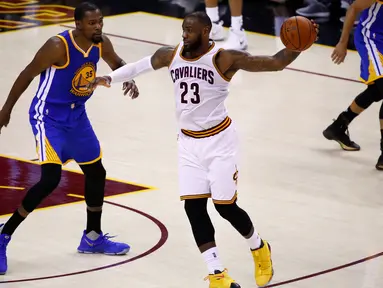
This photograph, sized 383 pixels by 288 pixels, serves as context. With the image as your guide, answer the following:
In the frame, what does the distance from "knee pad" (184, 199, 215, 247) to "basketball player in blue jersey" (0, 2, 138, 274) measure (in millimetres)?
862

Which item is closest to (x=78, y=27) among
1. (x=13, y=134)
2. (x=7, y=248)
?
(x=7, y=248)

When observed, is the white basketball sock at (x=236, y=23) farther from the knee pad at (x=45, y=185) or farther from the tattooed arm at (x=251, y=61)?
the tattooed arm at (x=251, y=61)

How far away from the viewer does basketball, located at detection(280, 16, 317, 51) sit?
19.3ft

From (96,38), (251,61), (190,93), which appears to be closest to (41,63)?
(96,38)

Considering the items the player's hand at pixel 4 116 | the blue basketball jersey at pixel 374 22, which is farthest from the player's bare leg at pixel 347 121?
the player's hand at pixel 4 116

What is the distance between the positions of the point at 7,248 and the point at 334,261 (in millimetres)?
2137

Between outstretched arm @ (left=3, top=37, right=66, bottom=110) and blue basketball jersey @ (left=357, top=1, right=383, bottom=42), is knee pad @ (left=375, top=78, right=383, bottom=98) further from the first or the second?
outstretched arm @ (left=3, top=37, right=66, bottom=110)

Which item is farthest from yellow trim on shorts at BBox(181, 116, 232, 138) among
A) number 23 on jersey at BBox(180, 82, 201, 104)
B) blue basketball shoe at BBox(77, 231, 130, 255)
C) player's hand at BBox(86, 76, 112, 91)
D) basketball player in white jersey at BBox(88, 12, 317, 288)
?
blue basketball shoe at BBox(77, 231, 130, 255)

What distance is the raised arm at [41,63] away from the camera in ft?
21.2

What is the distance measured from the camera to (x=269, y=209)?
7875mm

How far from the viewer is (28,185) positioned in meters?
8.12

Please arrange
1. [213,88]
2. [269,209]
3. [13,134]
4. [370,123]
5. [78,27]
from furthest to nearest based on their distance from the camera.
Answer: [370,123] < [13,134] < [269,209] < [78,27] < [213,88]

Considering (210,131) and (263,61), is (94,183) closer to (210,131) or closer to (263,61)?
(210,131)

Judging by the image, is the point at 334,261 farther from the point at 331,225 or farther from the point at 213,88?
the point at 213,88
